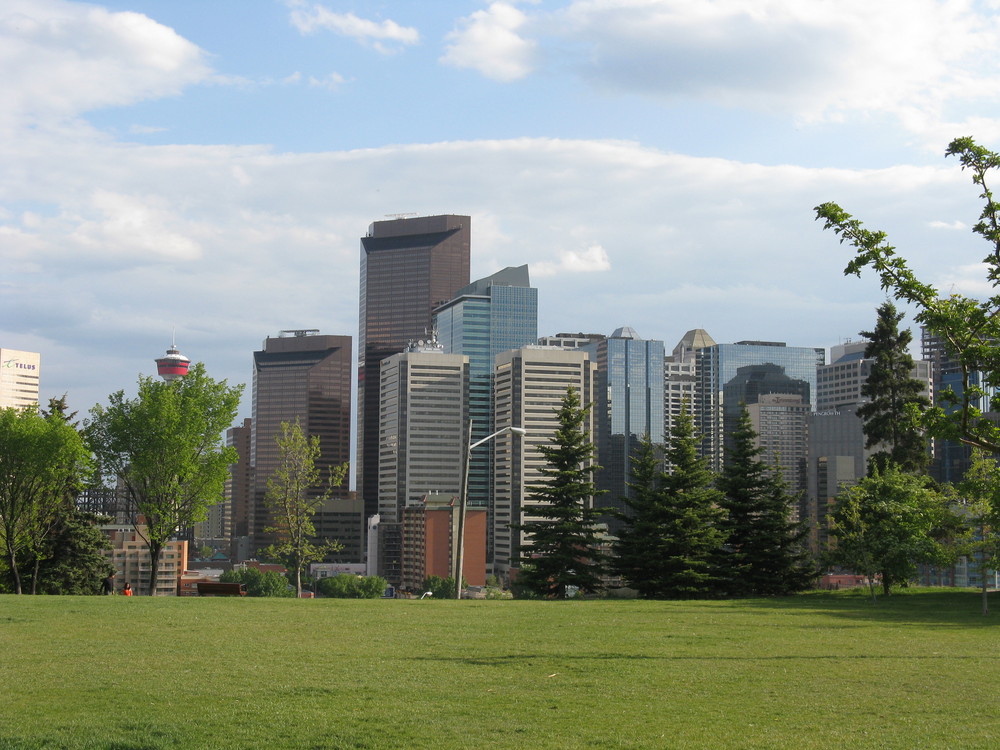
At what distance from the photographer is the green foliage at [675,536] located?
4100 cm

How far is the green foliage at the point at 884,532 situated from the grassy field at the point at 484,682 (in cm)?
1103

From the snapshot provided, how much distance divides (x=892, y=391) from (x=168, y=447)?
34.0m

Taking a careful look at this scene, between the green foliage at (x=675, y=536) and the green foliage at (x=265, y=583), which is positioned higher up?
the green foliage at (x=675, y=536)

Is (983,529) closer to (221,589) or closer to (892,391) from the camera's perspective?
(892,391)

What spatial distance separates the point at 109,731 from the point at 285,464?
35511mm

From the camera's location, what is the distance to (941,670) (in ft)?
54.1

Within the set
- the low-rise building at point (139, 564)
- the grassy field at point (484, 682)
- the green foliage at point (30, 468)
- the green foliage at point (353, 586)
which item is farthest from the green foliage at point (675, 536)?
the low-rise building at point (139, 564)

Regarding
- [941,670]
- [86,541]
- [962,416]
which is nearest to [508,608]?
[941,670]

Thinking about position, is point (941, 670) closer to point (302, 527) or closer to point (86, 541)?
point (302, 527)

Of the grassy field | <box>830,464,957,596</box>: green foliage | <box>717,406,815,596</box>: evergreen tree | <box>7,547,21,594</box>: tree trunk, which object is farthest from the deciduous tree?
<box>7,547,21,594</box>: tree trunk

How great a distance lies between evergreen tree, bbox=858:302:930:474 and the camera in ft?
163

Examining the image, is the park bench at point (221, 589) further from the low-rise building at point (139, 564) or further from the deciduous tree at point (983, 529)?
the low-rise building at point (139, 564)

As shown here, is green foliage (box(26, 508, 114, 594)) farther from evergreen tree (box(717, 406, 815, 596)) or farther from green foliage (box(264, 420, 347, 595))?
evergreen tree (box(717, 406, 815, 596))

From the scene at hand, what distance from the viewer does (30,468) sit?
41906 millimetres
